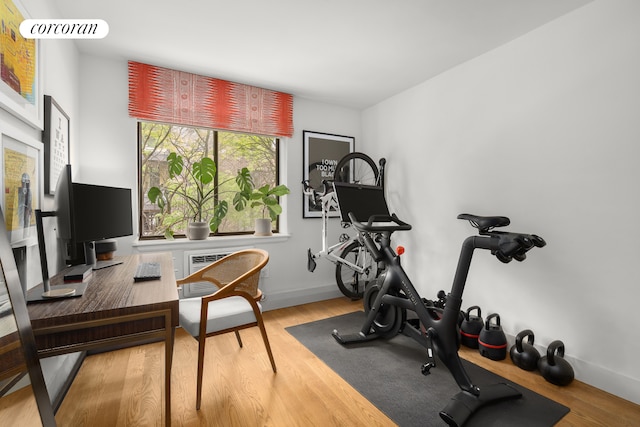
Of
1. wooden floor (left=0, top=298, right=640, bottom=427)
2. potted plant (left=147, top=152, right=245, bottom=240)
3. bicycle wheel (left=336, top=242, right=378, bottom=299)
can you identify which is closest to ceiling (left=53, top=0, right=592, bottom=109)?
potted plant (left=147, top=152, right=245, bottom=240)

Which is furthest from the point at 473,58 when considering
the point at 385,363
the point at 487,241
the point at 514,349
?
the point at 385,363

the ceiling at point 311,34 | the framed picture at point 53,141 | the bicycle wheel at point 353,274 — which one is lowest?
the bicycle wheel at point 353,274

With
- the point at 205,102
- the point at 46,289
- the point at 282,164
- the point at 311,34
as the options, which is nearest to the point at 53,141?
the point at 46,289

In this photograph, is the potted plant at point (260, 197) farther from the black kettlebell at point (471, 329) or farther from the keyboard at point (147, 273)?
the black kettlebell at point (471, 329)

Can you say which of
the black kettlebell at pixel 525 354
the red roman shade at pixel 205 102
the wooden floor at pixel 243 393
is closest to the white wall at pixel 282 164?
the red roman shade at pixel 205 102

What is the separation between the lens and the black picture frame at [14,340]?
2.82ft

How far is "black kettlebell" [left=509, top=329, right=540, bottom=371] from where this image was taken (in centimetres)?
215

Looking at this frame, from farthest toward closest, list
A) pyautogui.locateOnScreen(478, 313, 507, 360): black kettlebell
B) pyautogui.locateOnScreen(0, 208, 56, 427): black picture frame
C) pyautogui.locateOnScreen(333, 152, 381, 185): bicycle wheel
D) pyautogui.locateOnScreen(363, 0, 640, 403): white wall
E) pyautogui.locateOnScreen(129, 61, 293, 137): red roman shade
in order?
pyautogui.locateOnScreen(333, 152, 381, 185): bicycle wheel
pyautogui.locateOnScreen(129, 61, 293, 137): red roman shade
pyautogui.locateOnScreen(478, 313, 507, 360): black kettlebell
pyautogui.locateOnScreen(363, 0, 640, 403): white wall
pyautogui.locateOnScreen(0, 208, 56, 427): black picture frame

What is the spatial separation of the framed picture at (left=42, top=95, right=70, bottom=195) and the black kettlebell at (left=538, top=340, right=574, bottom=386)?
336cm

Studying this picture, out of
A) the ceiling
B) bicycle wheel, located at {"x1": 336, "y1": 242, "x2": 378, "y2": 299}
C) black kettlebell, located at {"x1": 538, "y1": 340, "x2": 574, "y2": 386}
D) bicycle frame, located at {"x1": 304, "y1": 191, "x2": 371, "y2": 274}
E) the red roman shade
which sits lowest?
black kettlebell, located at {"x1": 538, "y1": 340, "x2": 574, "y2": 386}

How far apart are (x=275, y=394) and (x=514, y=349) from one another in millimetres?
1766

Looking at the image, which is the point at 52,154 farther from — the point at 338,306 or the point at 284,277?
the point at 338,306

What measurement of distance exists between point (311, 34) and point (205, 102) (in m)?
1.37

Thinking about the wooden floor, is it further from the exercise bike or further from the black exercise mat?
the exercise bike
